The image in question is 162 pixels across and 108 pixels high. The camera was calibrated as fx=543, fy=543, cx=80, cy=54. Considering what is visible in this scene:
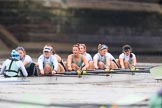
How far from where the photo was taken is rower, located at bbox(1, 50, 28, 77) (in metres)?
13.6

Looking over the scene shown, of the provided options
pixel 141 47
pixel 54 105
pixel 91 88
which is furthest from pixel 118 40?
pixel 54 105

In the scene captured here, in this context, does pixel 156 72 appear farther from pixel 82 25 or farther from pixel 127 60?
pixel 82 25

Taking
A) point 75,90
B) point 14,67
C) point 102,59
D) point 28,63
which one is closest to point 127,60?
point 102,59

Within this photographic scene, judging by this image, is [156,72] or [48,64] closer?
[48,64]

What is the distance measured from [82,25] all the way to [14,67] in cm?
2160

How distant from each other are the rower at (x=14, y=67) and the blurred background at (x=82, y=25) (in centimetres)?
1653

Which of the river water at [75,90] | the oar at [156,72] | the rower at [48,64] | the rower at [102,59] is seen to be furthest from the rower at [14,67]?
the oar at [156,72]

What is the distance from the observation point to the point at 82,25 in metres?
35.2

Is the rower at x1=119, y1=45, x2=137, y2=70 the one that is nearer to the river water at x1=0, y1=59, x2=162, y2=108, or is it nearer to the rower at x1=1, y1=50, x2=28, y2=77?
the river water at x1=0, y1=59, x2=162, y2=108

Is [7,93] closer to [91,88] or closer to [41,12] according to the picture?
[91,88]

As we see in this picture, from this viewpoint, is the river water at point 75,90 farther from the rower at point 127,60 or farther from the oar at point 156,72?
the rower at point 127,60

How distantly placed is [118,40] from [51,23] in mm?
4689

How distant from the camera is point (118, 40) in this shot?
116ft

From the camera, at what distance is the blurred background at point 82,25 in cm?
3284
